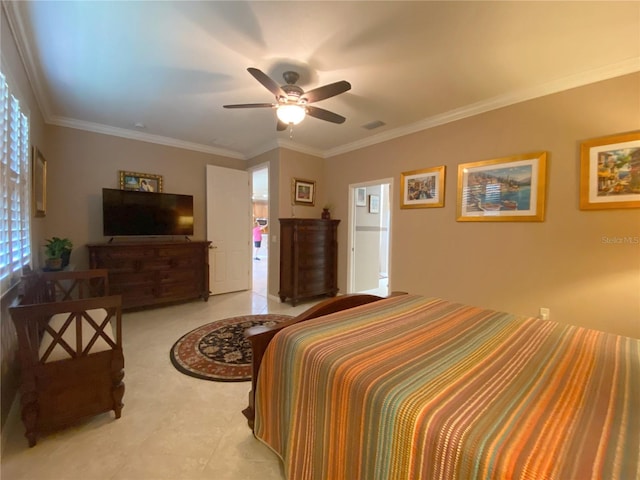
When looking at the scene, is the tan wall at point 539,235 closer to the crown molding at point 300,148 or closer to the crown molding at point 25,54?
the crown molding at point 300,148

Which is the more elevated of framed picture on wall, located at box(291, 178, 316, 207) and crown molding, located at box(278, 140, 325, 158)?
crown molding, located at box(278, 140, 325, 158)

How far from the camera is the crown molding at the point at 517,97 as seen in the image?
2189 millimetres

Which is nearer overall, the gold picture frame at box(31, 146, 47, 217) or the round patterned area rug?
the round patterned area rug

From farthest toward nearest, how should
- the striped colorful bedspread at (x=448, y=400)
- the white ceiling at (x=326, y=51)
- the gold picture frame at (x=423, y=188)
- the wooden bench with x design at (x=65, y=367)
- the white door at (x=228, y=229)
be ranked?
the white door at (x=228, y=229) → the gold picture frame at (x=423, y=188) → the white ceiling at (x=326, y=51) → the wooden bench with x design at (x=65, y=367) → the striped colorful bedspread at (x=448, y=400)

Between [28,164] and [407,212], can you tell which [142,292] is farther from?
[407,212]

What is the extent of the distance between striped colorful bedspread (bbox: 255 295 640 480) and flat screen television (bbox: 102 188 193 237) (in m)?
3.41

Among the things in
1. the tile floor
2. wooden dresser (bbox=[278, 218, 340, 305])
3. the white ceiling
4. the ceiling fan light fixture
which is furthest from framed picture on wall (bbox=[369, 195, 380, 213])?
the tile floor

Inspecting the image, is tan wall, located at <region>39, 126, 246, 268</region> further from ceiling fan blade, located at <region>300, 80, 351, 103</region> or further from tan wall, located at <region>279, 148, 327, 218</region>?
ceiling fan blade, located at <region>300, 80, 351, 103</region>

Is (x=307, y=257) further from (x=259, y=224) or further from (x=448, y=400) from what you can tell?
(x=259, y=224)

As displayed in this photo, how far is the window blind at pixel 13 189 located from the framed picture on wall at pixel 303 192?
3020mm

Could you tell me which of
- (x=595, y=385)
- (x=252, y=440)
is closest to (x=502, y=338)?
(x=595, y=385)

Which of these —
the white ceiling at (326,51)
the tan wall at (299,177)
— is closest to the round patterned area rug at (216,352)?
the tan wall at (299,177)

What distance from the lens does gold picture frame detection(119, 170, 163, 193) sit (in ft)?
12.9

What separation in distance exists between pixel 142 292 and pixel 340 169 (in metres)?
3.59
